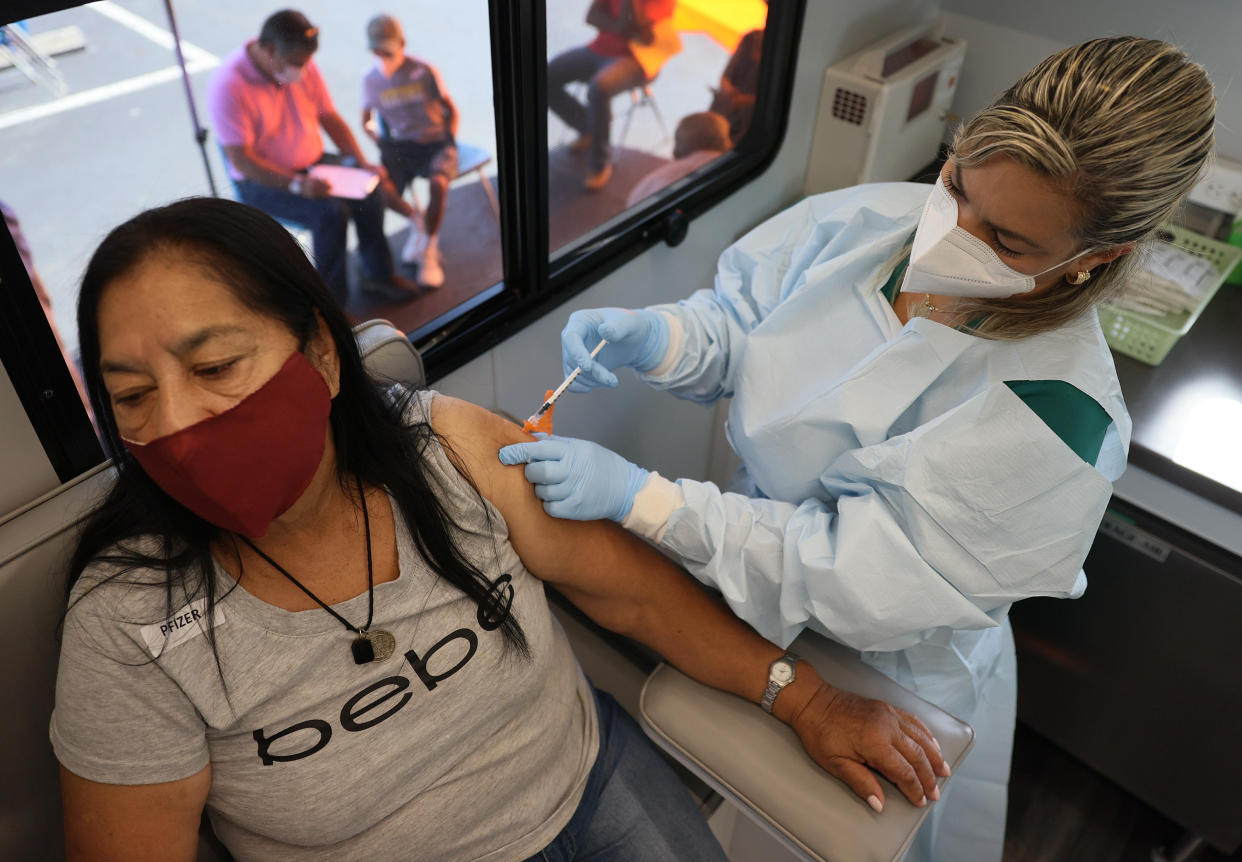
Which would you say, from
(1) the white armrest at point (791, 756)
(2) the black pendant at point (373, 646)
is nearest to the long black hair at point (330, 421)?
(2) the black pendant at point (373, 646)

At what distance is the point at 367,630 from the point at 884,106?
1662mm

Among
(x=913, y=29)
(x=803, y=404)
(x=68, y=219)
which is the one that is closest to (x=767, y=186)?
(x=913, y=29)

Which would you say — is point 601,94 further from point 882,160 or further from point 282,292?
point 282,292

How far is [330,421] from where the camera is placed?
3.64 feet

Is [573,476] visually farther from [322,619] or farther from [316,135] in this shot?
[316,135]

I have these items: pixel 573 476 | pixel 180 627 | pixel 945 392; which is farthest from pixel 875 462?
pixel 180 627

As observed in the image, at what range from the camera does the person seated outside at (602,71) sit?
310 cm

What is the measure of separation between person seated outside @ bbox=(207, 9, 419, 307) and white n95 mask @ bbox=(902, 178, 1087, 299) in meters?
1.60

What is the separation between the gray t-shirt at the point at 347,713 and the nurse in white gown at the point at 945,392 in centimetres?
22

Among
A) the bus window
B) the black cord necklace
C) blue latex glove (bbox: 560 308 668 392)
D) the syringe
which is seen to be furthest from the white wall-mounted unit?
the black cord necklace

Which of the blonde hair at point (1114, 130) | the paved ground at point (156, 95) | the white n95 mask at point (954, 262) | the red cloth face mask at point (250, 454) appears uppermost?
the blonde hair at point (1114, 130)

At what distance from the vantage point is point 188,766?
3.35ft

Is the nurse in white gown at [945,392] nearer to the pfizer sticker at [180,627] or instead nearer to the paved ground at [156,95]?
the pfizer sticker at [180,627]

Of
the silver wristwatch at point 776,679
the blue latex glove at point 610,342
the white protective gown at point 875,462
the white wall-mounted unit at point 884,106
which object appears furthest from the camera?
the white wall-mounted unit at point 884,106
